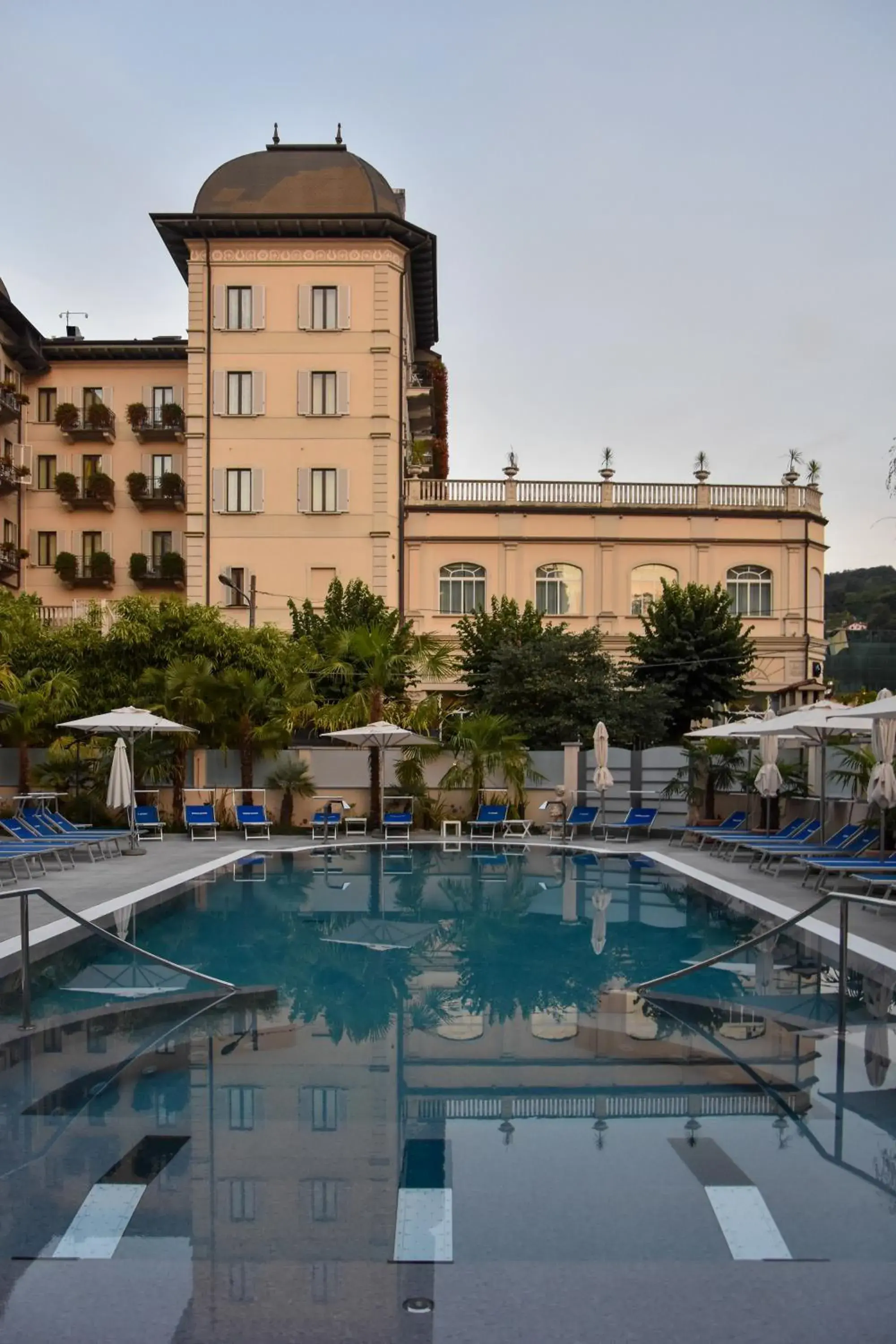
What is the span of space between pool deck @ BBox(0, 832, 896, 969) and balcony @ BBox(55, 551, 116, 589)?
16.3 metres

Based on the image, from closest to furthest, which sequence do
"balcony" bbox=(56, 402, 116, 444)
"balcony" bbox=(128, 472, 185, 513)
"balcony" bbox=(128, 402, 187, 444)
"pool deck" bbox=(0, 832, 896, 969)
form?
1. "pool deck" bbox=(0, 832, 896, 969)
2. "balcony" bbox=(128, 472, 185, 513)
3. "balcony" bbox=(128, 402, 187, 444)
4. "balcony" bbox=(56, 402, 116, 444)

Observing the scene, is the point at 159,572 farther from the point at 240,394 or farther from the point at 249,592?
the point at 240,394

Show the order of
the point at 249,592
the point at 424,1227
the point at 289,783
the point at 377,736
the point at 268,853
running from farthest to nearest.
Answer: the point at 249,592 → the point at 289,783 → the point at 377,736 → the point at 268,853 → the point at 424,1227

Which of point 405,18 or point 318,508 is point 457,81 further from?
point 318,508

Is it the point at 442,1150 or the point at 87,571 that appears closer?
the point at 442,1150

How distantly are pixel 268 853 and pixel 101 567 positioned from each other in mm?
19141

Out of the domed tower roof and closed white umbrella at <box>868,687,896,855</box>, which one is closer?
closed white umbrella at <box>868,687,896,855</box>

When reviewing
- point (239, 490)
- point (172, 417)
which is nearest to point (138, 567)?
point (239, 490)

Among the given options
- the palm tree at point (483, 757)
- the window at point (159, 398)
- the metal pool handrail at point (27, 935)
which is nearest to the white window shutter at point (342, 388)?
the window at point (159, 398)

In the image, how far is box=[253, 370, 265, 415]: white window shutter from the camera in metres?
33.6

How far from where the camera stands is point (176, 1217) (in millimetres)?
4461

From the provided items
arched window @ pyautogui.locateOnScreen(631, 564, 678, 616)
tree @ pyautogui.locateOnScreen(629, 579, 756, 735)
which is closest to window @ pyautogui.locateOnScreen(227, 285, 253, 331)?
arched window @ pyautogui.locateOnScreen(631, 564, 678, 616)

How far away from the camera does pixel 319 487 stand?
33.7m

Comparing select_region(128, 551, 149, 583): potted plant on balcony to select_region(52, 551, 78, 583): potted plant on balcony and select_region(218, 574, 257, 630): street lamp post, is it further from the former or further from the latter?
select_region(218, 574, 257, 630): street lamp post
